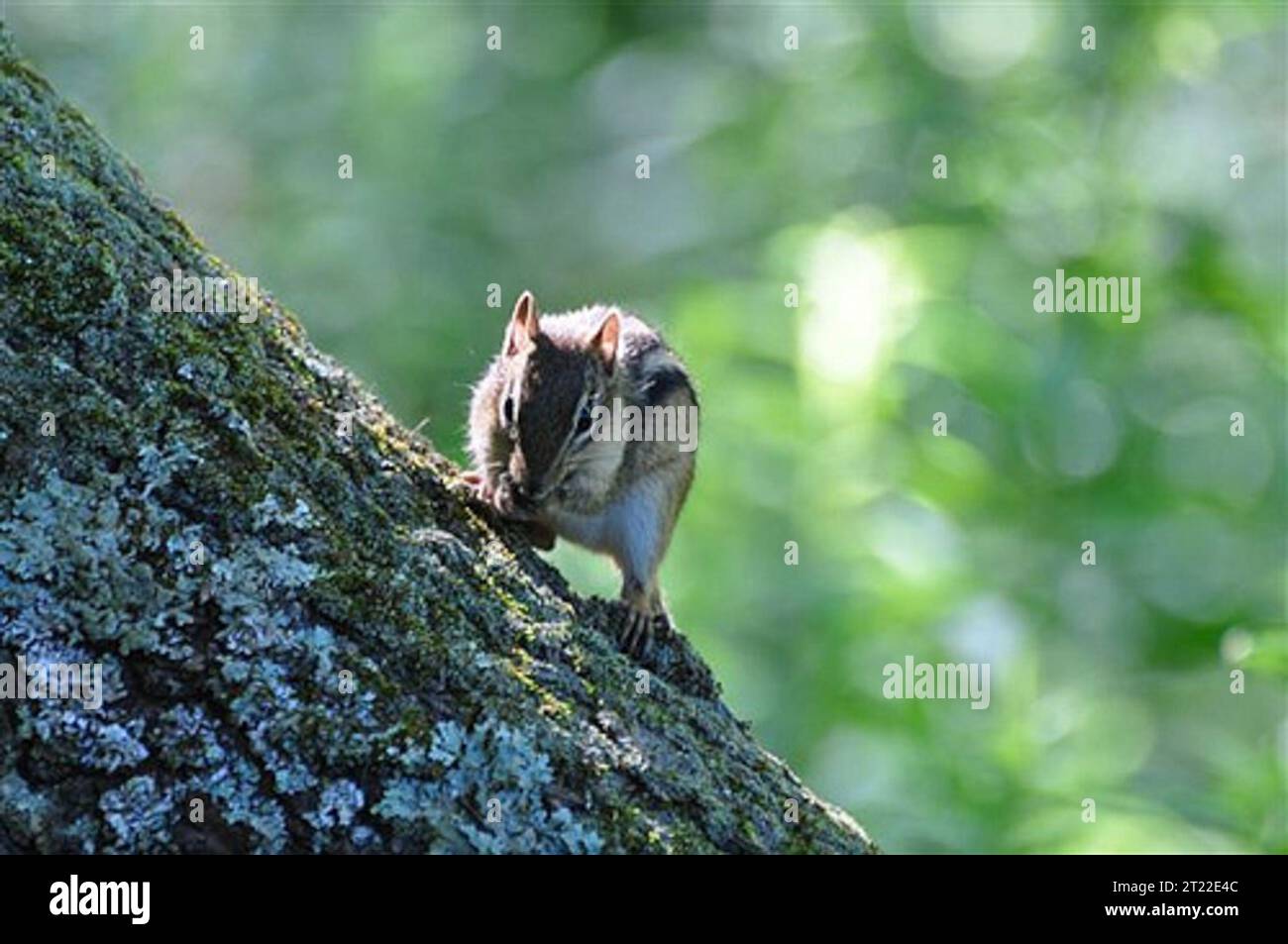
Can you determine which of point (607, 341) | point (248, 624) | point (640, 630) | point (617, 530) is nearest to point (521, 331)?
point (607, 341)

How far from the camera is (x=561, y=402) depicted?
4.98 meters

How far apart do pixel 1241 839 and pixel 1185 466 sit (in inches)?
89.4

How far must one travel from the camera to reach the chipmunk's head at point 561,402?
486 cm

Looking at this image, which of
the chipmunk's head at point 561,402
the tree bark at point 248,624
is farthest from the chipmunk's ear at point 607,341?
the tree bark at point 248,624

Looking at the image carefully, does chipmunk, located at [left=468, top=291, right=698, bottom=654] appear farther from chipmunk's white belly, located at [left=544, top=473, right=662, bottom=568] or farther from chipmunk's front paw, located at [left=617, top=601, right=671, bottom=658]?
chipmunk's front paw, located at [left=617, top=601, right=671, bottom=658]

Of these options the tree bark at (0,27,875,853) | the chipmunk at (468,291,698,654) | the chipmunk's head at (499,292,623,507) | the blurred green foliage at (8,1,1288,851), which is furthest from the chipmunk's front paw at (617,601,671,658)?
the blurred green foliage at (8,1,1288,851)

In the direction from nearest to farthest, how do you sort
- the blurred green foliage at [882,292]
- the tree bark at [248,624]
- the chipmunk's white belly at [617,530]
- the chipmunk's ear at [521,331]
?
the tree bark at [248,624] → the chipmunk's white belly at [617,530] → the chipmunk's ear at [521,331] → the blurred green foliage at [882,292]

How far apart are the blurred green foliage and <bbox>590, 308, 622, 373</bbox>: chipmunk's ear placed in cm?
109

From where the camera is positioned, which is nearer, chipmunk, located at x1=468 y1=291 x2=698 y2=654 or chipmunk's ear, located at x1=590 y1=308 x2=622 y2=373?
chipmunk, located at x1=468 y1=291 x2=698 y2=654

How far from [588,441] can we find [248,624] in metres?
2.18

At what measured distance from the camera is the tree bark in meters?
2.80

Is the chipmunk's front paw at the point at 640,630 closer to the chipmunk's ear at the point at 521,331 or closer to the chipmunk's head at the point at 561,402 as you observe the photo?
the chipmunk's head at the point at 561,402

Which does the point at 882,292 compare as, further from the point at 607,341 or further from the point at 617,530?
the point at 617,530
